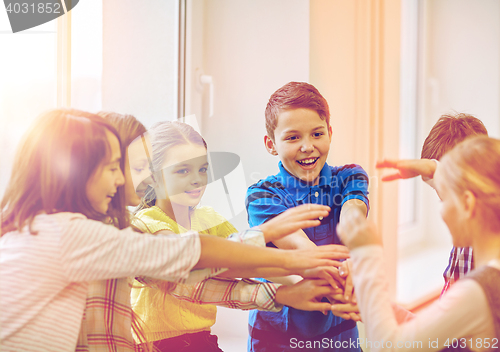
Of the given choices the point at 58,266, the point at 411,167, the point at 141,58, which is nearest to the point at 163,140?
the point at 141,58

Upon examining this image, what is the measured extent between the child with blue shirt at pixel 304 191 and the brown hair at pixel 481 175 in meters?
0.23

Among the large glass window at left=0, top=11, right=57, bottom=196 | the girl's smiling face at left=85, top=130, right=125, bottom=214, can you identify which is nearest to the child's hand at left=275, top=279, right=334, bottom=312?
the girl's smiling face at left=85, top=130, right=125, bottom=214

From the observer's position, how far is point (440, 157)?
78cm

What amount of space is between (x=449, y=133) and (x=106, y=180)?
2.09 ft

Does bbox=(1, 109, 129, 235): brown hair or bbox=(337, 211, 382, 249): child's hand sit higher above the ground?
bbox=(1, 109, 129, 235): brown hair

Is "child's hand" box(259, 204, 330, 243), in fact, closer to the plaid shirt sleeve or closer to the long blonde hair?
the plaid shirt sleeve

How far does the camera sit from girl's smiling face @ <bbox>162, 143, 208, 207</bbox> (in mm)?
788

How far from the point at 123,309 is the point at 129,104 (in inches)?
16.9

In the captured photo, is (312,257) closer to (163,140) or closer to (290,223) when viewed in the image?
(290,223)

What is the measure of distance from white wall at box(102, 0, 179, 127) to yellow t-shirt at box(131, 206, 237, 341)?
9.4 inches

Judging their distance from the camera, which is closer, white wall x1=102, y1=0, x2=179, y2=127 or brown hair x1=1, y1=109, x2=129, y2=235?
brown hair x1=1, y1=109, x2=129, y2=235

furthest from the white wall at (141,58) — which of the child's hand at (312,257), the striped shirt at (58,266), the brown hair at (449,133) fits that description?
the brown hair at (449,133)

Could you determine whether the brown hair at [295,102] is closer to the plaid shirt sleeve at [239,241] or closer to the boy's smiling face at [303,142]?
the boy's smiling face at [303,142]

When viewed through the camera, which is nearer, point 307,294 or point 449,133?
point 307,294
